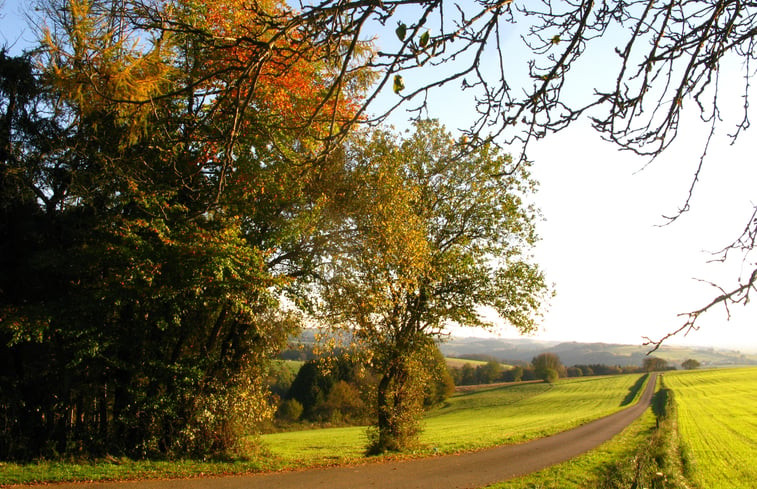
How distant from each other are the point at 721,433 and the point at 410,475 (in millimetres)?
19348

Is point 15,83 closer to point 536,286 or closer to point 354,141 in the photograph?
point 354,141

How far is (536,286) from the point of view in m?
15.9

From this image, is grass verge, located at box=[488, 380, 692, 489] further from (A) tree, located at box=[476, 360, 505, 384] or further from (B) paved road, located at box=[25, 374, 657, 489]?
(A) tree, located at box=[476, 360, 505, 384]

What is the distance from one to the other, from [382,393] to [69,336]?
27.8 ft

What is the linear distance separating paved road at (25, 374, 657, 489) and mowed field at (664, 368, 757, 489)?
3794 mm

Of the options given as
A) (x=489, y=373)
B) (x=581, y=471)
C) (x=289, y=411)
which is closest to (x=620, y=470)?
(x=581, y=471)

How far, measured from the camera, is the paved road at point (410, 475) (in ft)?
30.1

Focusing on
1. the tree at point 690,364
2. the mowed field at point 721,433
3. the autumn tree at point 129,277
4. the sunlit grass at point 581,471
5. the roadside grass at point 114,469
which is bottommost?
the tree at point 690,364

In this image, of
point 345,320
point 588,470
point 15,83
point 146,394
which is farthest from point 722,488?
point 15,83

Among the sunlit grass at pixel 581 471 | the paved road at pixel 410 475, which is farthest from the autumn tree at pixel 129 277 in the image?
the sunlit grass at pixel 581 471

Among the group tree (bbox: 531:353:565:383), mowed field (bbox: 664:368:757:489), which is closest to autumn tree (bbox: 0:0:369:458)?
mowed field (bbox: 664:368:757:489)

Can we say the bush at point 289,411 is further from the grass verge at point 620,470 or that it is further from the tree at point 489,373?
the tree at point 489,373

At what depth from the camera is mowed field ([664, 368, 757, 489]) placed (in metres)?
12.6

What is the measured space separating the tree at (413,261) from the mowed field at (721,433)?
6549 mm
